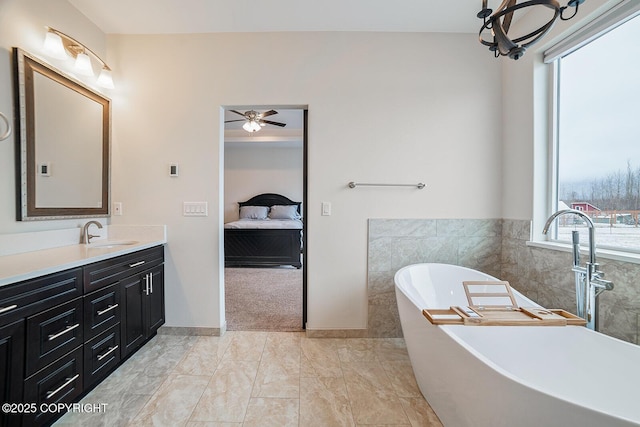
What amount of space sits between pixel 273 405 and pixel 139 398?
0.82 m

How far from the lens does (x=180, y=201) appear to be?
228cm

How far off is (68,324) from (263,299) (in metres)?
1.96

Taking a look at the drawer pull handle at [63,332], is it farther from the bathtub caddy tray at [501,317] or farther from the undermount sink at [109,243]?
the bathtub caddy tray at [501,317]

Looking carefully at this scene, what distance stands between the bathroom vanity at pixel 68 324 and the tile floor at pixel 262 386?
200 millimetres

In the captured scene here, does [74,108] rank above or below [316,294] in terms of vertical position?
above

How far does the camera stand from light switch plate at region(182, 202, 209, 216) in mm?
2275

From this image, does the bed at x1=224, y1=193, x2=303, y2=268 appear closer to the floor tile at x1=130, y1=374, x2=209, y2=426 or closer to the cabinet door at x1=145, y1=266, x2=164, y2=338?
the cabinet door at x1=145, y1=266, x2=164, y2=338

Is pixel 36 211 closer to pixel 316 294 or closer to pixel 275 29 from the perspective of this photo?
pixel 316 294

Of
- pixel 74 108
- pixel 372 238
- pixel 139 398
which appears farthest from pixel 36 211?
pixel 372 238

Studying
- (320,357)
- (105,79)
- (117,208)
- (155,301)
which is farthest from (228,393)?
(105,79)

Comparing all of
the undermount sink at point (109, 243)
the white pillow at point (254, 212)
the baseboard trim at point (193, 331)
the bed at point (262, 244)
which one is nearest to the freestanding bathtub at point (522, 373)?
the baseboard trim at point (193, 331)

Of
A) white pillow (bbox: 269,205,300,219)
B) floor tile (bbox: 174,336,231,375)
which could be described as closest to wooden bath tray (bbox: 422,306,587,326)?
floor tile (bbox: 174,336,231,375)

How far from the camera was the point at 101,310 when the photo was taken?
5.28ft

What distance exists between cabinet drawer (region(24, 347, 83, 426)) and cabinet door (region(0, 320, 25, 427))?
0.04 metres
